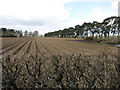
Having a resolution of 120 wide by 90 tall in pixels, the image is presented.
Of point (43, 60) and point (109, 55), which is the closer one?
point (43, 60)

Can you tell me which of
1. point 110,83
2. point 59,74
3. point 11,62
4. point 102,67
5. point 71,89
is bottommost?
point 71,89

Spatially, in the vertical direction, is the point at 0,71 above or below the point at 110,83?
above

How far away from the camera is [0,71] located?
386 inches

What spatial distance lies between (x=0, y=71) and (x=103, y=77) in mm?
9412

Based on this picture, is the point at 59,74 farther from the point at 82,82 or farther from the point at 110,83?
the point at 110,83

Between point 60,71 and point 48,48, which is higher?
point 60,71

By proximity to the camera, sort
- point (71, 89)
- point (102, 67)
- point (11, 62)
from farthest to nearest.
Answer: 1. point (71, 89)
2. point (102, 67)
3. point (11, 62)

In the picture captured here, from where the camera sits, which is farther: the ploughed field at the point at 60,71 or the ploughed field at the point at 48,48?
the ploughed field at the point at 48,48

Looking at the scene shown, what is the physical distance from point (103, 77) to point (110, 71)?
86 centimetres

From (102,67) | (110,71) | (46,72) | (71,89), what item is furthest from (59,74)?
(110,71)

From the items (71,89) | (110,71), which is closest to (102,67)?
(110,71)

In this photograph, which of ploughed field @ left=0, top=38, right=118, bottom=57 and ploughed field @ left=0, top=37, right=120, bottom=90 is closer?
ploughed field @ left=0, top=37, right=120, bottom=90

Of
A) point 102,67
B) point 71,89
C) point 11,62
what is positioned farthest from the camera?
point 71,89

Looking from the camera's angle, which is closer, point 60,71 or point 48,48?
point 60,71
